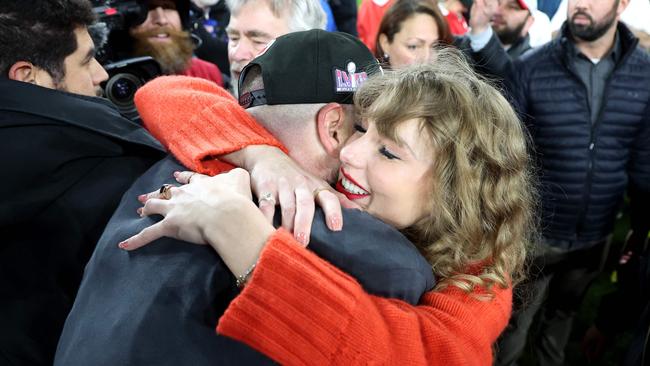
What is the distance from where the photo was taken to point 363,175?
145 centimetres

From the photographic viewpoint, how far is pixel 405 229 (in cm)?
152

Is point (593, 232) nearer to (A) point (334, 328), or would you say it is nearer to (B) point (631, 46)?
(B) point (631, 46)

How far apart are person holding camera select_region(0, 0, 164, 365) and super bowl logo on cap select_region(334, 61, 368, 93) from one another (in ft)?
1.88

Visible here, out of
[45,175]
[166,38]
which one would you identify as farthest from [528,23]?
[45,175]

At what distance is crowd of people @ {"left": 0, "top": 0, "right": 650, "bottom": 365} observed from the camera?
108 centimetres

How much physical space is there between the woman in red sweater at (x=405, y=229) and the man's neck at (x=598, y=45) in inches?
67.3

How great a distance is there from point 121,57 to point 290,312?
7.42 feet

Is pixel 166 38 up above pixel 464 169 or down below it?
below

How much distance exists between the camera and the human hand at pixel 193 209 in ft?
3.84

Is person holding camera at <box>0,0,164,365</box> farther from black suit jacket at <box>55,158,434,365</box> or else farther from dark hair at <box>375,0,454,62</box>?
dark hair at <box>375,0,454,62</box>

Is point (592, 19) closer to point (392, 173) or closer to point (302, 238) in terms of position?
point (392, 173)

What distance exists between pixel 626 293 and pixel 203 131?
2.28 meters

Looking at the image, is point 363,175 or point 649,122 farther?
point 649,122

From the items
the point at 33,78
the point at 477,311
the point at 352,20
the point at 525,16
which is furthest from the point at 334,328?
the point at 352,20
